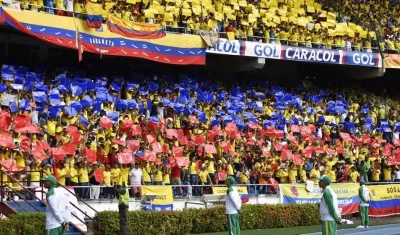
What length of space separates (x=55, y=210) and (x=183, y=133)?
49.9 ft

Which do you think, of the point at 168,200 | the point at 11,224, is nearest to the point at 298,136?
the point at 168,200

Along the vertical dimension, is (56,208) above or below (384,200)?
above

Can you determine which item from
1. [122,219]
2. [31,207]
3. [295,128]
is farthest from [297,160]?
[31,207]

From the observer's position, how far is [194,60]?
33.8 m

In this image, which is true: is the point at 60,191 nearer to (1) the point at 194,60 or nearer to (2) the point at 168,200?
(2) the point at 168,200

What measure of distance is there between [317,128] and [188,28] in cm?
729

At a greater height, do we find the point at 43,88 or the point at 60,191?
the point at 43,88

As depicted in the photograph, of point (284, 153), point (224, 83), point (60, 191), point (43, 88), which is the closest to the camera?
point (60, 191)

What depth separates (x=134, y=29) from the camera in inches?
1235

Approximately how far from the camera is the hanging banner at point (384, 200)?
32.0m

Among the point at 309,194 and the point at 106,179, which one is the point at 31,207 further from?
the point at 309,194

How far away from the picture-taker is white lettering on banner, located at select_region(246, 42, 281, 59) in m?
35.5

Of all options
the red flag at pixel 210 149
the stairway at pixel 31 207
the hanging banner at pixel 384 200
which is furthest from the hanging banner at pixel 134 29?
the stairway at pixel 31 207

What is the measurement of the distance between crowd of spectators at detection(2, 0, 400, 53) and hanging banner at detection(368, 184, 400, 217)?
8274mm
